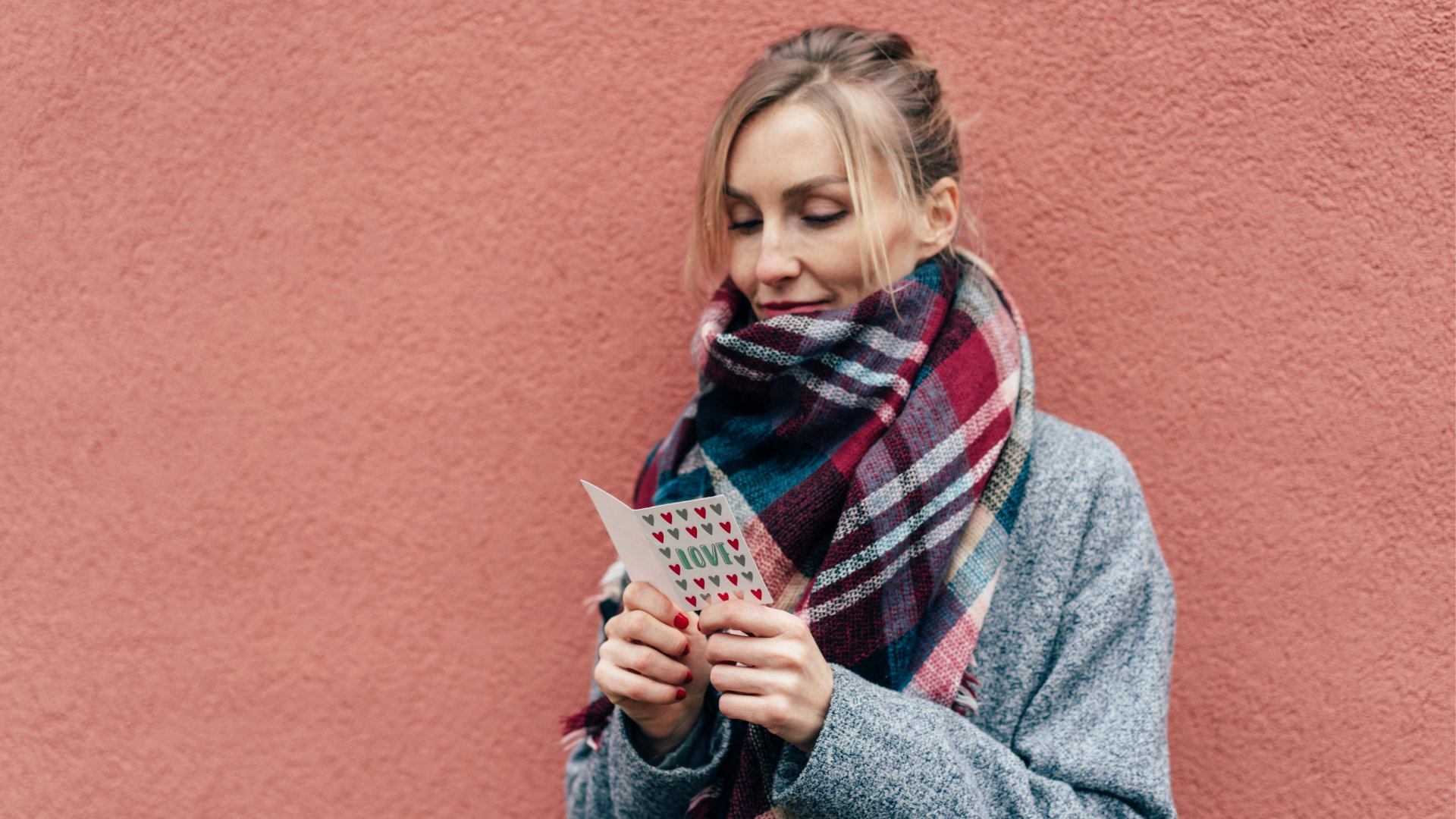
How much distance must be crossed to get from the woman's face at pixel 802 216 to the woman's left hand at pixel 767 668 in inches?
18.6

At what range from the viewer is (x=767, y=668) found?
107cm

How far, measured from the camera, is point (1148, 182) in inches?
61.8

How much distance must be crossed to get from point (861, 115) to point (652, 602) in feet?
2.28

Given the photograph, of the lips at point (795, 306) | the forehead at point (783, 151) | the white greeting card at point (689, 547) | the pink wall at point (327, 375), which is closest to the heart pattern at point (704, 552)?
the white greeting card at point (689, 547)

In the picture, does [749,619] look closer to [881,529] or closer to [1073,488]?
[881,529]

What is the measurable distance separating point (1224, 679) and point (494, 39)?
62.5 inches

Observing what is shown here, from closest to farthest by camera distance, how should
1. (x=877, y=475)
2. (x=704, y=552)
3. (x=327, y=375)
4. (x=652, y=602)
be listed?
(x=704, y=552) → (x=652, y=602) → (x=877, y=475) → (x=327, y=375)

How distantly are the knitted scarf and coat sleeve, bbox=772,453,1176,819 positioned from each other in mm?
84

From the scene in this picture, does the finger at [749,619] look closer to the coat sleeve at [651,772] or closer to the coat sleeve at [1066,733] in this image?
the coat sleeve at [1066,733]

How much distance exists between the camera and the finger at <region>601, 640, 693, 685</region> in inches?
45.4

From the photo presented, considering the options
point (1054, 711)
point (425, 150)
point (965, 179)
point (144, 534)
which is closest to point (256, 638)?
point (144, 534)

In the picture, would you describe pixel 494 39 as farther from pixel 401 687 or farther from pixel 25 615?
pixel 25 615

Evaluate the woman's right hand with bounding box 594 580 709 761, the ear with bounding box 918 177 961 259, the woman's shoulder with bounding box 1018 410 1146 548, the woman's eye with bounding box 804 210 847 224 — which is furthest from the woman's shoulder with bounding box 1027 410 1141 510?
the woman's right hand with bounding box 594 580 709 761

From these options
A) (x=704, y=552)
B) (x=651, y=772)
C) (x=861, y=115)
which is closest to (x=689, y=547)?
(x=704, y=552)
